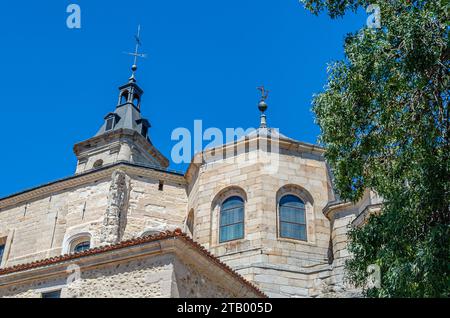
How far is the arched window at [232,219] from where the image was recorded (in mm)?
18906

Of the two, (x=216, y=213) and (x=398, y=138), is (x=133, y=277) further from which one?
(x=216, y=213)

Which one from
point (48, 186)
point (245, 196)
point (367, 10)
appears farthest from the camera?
point (48, 186)

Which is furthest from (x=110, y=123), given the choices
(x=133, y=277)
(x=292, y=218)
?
(x=133, y=277)

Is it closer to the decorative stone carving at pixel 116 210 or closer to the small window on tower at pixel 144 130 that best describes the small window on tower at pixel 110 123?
the small window on tower at pixel 144 130

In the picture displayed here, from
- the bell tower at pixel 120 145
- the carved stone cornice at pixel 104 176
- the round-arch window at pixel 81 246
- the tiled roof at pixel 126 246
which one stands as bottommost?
the tiled roof at pixel 126 246

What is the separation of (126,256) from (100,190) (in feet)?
39.7

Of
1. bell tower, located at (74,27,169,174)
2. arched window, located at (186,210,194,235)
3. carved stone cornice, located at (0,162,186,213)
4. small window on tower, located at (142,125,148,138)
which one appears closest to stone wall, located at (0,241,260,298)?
arched window, located at (186,210,194,235)

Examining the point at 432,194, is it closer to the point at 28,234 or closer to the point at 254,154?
the point at 254,154

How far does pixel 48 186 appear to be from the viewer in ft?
77.8

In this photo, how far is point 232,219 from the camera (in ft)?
63.3

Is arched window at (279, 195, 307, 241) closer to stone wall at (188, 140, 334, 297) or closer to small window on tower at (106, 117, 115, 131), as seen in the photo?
stone wall at (188, 140, 334, 297)

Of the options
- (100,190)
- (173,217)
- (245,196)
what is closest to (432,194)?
(245,196)

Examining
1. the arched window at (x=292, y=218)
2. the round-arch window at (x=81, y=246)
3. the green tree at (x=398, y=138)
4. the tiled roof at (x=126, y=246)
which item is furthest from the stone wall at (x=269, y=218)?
the green tree at (x=398, y=138)

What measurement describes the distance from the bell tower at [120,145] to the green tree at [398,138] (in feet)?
79.4
